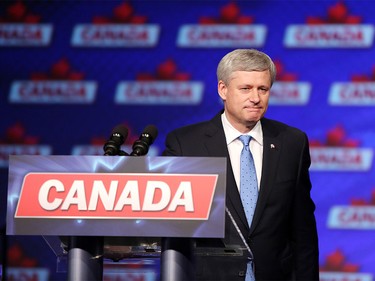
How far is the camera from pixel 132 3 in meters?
5.30

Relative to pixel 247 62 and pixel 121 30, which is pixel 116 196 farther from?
pixel 121 30

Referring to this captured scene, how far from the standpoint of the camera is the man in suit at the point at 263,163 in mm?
2918

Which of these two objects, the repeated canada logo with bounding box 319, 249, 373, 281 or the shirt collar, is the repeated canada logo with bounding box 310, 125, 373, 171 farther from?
the shirt collar

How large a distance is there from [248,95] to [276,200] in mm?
370

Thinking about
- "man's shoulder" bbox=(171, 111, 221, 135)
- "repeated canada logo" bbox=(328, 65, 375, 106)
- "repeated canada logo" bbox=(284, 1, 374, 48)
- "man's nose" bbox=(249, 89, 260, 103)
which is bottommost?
"man's shoulder" bbox=(171, 111, 221, 135)

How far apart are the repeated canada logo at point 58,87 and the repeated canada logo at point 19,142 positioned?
7.2 inches

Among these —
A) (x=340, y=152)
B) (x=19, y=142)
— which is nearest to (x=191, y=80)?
(x=340, y=152)

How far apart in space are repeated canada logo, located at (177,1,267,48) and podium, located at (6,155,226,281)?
302cm

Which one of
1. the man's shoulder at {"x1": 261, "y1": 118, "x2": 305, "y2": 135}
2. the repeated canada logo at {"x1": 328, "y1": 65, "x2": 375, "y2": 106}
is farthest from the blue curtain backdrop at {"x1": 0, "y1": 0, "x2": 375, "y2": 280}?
the man's shoulder at {"x1": 261, "y1": 118, "x2": 305, "y2": 135}

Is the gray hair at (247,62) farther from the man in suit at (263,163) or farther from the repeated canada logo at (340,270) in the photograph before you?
the repeated canada logo at (340,270)

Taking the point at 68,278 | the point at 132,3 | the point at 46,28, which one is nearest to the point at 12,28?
the point at 46,28

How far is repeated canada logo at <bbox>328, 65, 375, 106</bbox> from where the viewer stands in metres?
5.15

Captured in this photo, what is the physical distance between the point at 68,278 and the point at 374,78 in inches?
127

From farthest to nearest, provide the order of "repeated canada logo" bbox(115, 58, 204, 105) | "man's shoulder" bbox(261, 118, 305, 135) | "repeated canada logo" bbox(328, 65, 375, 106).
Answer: "repeated canada logo" bbox(115, 58, 204, 105)
"repeated canada logo" bbox(328, 65, 375, 106)
"man's shoulder" bbox(261, 118, 305, 135)
